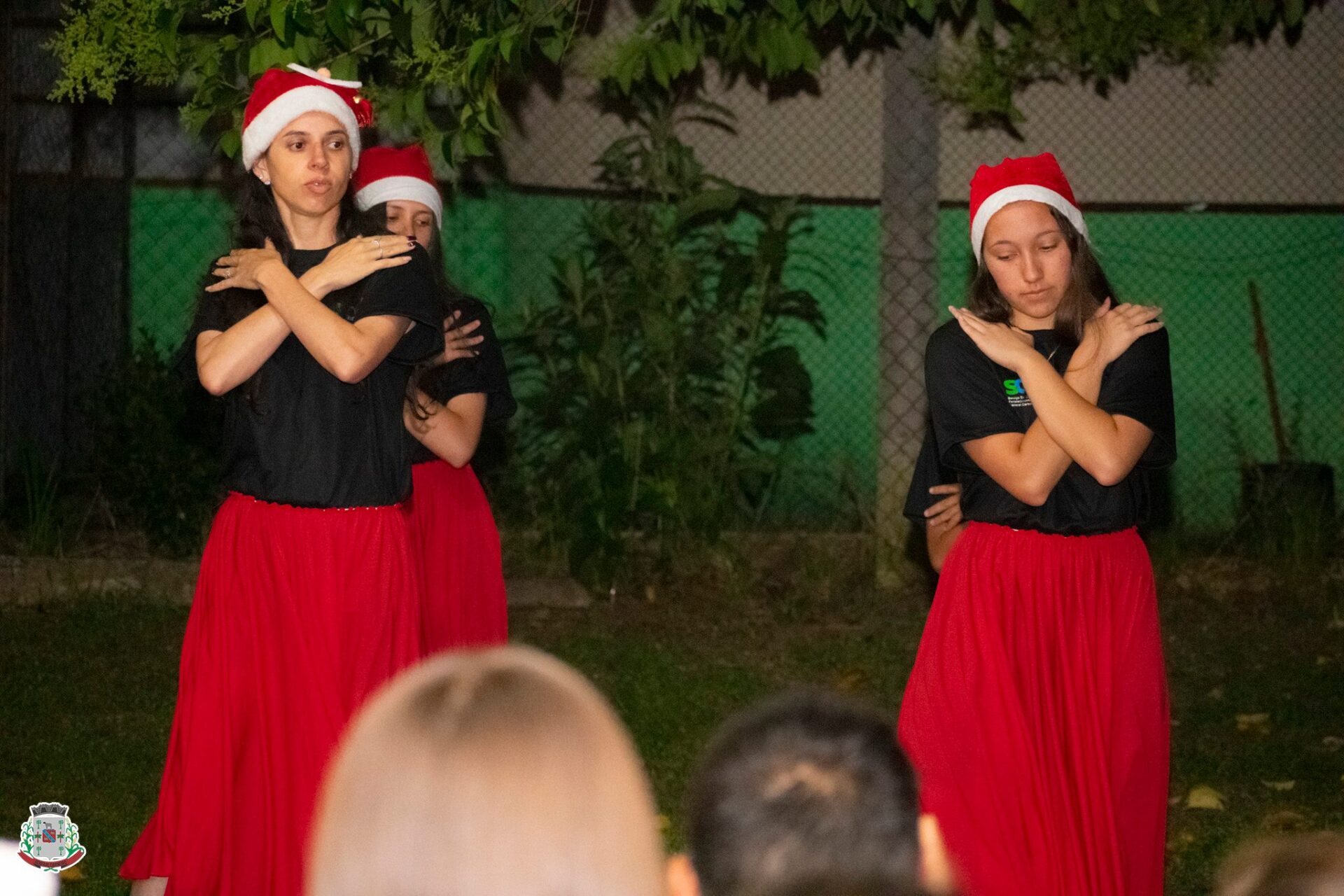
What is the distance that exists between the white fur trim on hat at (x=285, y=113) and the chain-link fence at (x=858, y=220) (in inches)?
191

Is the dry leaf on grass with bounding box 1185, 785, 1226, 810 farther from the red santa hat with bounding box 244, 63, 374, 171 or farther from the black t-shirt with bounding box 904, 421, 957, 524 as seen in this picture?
the red santa hat with bounding box 244, 63, 374, 171

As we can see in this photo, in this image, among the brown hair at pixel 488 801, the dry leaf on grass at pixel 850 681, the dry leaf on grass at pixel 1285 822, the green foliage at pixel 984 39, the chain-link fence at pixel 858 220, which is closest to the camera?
the brown hair at pixel 488 801

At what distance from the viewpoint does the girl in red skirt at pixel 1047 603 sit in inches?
137

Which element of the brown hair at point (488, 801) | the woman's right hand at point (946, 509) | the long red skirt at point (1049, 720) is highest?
the woman's right hand at point (946, 509)

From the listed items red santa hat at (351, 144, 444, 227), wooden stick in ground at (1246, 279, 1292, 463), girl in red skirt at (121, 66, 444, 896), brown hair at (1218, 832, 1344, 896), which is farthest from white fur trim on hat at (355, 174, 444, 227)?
wooden stick in ground at (1246, 279, 1292, 463)

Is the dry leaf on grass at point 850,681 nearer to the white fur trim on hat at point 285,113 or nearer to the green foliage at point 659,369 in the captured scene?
the green foliage at point 659,369

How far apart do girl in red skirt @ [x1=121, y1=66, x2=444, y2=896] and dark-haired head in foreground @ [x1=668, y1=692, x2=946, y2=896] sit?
195 centimetres

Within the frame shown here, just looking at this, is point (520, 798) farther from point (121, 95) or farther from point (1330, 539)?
point (121, 95)

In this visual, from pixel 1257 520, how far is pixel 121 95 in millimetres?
6303

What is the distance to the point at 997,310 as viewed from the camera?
381 cm

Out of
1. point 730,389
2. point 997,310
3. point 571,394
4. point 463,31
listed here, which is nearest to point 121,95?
point 571,394

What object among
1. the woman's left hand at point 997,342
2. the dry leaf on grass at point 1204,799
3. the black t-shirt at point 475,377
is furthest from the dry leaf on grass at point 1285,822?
the black t-shirt at point 475,377

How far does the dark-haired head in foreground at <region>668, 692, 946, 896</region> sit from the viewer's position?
5.35ft

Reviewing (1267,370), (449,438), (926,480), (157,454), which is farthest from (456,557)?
(1267,370)
